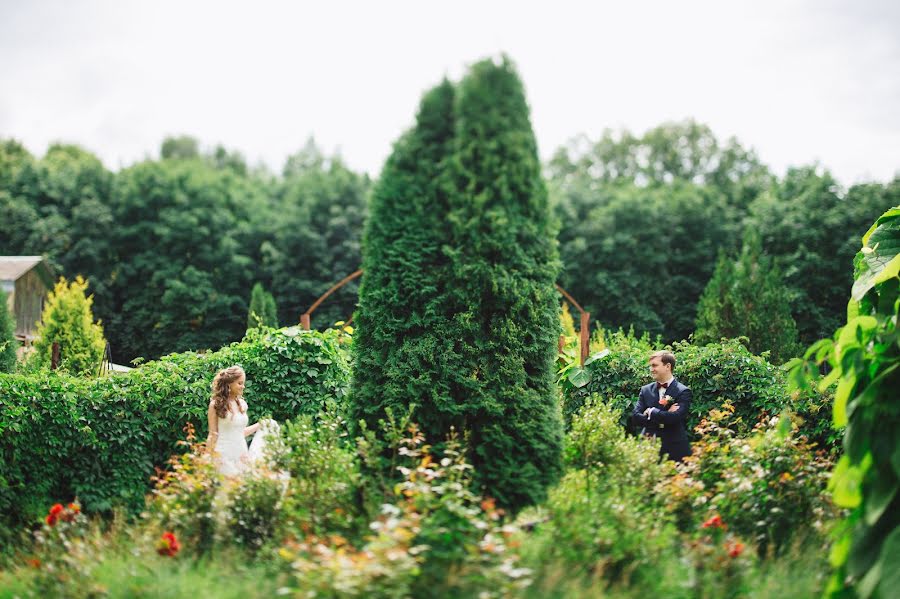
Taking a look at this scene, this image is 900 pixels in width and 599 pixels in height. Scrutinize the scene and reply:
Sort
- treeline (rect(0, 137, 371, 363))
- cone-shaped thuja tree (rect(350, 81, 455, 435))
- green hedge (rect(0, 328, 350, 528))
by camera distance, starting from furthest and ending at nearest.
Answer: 1. treeline (rect(0, 137, 371, 363))
2. green hedge (rect(0, 328, 350, 528))
3. cone-shaped thuja tree (rect(350, 81, 455, 435))

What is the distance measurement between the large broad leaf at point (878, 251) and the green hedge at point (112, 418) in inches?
237

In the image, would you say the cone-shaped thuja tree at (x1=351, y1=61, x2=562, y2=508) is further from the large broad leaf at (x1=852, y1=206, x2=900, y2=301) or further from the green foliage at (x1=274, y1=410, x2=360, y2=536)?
the large broad leaf at (x1=852, y1=206, x2=900, y2=301)

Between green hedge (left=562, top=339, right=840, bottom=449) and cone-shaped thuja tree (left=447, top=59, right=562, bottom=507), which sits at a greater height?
cone-shaped thuja tree (left=447, top=59, right=562, bottom=507)

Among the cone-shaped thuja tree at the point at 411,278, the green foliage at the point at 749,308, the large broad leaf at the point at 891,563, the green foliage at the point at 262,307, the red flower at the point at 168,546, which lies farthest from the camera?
the green foliage at the point at 262,307

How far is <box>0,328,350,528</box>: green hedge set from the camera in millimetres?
7105

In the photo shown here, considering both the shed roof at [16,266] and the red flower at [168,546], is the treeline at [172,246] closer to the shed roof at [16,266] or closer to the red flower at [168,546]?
the shed roof at [16,266]

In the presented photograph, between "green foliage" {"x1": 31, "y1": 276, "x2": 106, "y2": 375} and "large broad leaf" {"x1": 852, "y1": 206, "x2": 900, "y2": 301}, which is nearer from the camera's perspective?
"large broad leaf" {"x1": 852, "y1": 206, "x2": 900, "y2": 301}

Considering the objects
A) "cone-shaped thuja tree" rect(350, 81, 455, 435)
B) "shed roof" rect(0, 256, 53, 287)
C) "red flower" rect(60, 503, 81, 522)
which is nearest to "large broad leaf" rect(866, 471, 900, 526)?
"cone-shaped thuja tree" rect(350, 81, 455, 435)

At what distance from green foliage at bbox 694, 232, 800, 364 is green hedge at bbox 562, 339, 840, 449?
13.7 m

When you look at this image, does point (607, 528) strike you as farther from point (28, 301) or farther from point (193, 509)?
point (28, 301)

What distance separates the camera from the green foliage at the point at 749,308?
2222cm

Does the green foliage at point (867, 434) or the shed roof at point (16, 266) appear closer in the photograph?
the green foliage at point (867, 434)

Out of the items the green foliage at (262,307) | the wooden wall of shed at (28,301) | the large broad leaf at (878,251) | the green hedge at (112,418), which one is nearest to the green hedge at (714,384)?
the green hedge at (112,418)

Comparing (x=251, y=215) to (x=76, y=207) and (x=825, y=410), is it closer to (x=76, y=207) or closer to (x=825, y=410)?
(x=76, y=207)
